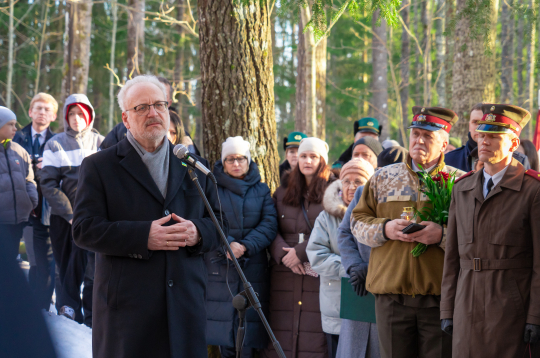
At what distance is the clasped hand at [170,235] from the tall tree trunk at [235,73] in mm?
2470

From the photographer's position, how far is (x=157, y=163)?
3.31 m

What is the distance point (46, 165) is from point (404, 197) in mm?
4037

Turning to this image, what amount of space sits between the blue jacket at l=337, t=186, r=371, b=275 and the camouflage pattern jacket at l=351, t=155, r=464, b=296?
36 centimetres

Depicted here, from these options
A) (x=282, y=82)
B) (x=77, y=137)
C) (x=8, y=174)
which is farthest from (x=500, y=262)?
(x=282, y=82)

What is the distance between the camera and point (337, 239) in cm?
459

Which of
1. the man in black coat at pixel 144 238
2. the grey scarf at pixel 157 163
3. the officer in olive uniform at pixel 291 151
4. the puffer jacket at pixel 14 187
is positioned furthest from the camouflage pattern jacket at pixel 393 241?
the puffer jacket at pixel 14 187

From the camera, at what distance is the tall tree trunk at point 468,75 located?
785 cm

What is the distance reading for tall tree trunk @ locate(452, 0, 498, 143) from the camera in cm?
785

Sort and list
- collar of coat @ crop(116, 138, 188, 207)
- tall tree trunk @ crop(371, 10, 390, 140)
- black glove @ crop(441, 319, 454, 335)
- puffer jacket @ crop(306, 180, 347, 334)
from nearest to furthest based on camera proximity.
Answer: collar of coat @ crop(116, 138, 188, 207), black glove @ crop(441, 319, 454, 335), puffer jacket @ crop(306, 180, 347, 334), tall tree trunk @ crop(371, 10, 390, 140)

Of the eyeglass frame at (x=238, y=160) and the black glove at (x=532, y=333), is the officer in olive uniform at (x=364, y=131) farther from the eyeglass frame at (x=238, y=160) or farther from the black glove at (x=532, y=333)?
the black glove at (x=532, y=333)

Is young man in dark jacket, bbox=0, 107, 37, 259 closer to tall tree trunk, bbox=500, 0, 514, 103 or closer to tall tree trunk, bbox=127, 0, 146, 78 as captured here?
tall tree trunk, bbox=127, 0, 146, 78

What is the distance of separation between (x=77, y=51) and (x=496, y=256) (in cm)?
1134

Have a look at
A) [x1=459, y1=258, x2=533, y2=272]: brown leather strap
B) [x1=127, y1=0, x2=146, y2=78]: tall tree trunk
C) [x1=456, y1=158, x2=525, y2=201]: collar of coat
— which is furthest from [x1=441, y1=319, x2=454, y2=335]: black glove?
[x1=127, y1=0, x2=146, y2=78]: tall tree trunk

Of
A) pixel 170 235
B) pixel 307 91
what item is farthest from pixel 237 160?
pixel 307 91
